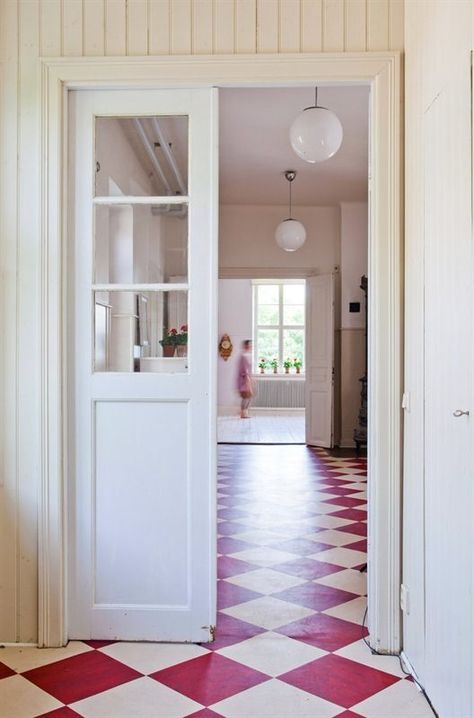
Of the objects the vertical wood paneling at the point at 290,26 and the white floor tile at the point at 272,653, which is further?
the vertical wood paneling at the point at 290,26

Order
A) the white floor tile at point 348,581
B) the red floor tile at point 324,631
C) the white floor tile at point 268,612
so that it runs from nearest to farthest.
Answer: the red floor tile at point 324,631 < the white floor tile at point 268,612 < the white floor tile at point 348,581

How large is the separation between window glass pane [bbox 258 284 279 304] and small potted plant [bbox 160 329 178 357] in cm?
1231

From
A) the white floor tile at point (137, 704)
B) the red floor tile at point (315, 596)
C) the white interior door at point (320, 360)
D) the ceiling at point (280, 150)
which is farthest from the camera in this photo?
the white interior door at point (320, 360)

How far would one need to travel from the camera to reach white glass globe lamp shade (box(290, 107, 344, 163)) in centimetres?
495

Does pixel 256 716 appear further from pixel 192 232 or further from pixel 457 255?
pixel 192 232

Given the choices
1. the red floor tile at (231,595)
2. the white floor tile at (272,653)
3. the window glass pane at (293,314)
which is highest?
the window glass pane at (293,314)

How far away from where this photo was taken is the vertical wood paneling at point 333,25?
9.89 ft

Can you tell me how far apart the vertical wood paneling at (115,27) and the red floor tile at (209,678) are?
2.52 meters

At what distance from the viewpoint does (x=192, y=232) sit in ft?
10.2

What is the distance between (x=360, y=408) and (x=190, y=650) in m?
6.93

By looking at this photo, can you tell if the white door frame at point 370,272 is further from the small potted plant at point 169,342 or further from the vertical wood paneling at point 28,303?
the small potted plant at point 169,342

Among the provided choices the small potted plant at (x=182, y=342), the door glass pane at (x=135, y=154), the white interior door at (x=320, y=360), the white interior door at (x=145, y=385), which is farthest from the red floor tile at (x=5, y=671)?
the white interior door at (x=320, y=360)

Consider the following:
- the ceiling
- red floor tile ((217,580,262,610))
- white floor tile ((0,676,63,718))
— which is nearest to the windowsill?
the ceiling

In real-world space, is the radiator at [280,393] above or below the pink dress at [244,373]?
below
